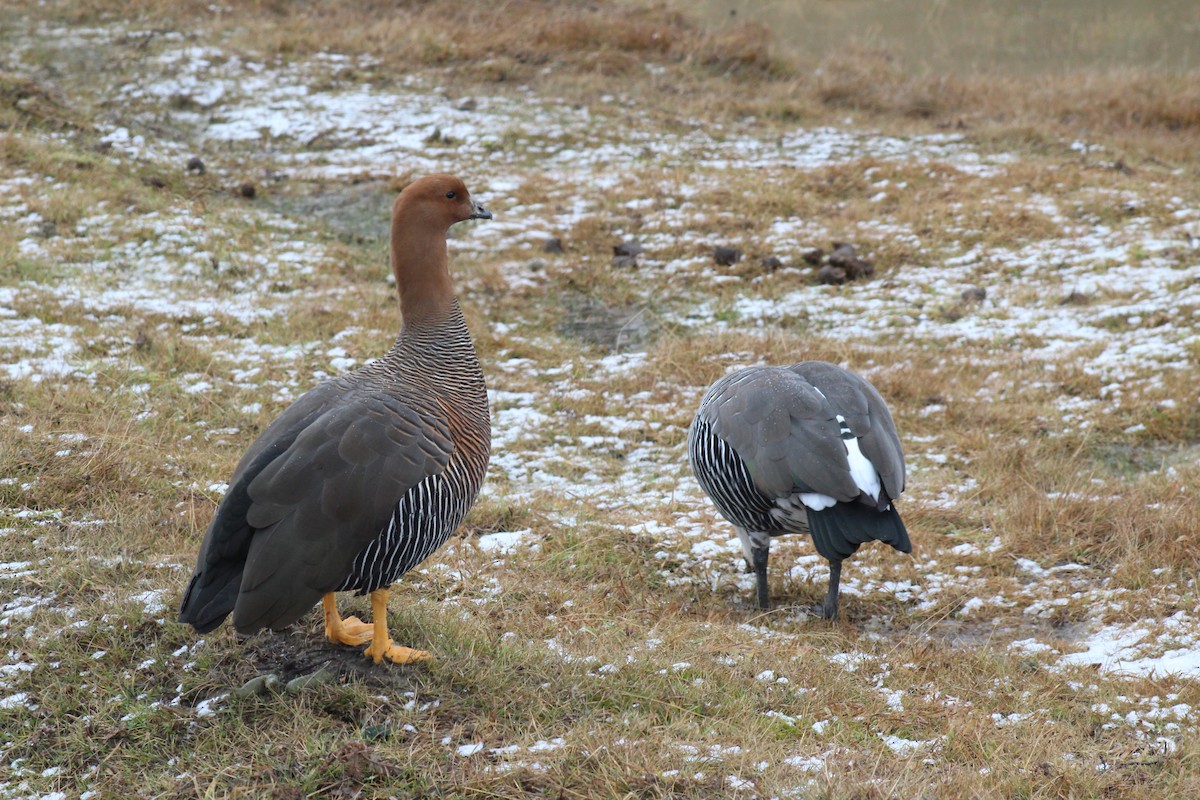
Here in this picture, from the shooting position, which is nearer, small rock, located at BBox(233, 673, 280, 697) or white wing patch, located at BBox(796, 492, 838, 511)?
small rock, located at BBox(233, 673, 280, 697)

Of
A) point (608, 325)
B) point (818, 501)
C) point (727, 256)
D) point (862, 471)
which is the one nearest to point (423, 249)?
point (818, 501)

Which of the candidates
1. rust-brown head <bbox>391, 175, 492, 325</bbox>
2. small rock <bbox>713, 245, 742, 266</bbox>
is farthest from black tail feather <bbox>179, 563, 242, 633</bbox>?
A: small rock <bbox>713, 245, 742, 266</bbox>

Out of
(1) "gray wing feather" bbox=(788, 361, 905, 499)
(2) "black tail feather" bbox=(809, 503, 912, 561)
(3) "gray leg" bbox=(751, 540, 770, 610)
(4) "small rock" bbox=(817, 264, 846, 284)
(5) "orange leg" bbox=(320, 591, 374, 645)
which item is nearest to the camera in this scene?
(5) "orange leg" bbox=(320, 591, 374, 645)

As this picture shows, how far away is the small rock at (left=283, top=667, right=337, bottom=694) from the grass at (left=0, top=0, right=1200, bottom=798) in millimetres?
27

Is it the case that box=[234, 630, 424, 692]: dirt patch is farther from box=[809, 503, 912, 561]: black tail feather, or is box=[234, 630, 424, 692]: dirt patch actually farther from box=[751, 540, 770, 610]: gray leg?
box=[751, 540, 770, 610]: gray leg

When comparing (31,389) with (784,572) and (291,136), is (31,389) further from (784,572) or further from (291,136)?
(291,136)

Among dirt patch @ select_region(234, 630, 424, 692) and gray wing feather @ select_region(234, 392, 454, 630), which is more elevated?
gray wing feather @ select_region(234, 392, 454, 630)

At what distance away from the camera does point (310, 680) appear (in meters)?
3.93

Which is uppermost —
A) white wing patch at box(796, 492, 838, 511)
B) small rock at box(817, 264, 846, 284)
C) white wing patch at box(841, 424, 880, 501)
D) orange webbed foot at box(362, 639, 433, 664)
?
white wing patch at box(841, 424, 880, 501)

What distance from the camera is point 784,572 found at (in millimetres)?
5938

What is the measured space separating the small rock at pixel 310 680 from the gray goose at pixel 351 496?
190 millimetres

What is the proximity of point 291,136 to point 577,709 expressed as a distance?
10526 millimetres

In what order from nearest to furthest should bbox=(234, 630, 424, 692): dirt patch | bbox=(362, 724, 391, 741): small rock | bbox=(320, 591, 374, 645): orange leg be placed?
bbox=(362, 724, 391, 741): small rock, bbox=(234, 630, 424, 692): dirt patch, bbox=(320, 591, 374, 645): orange leg

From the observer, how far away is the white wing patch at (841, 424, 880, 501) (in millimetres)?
4891
